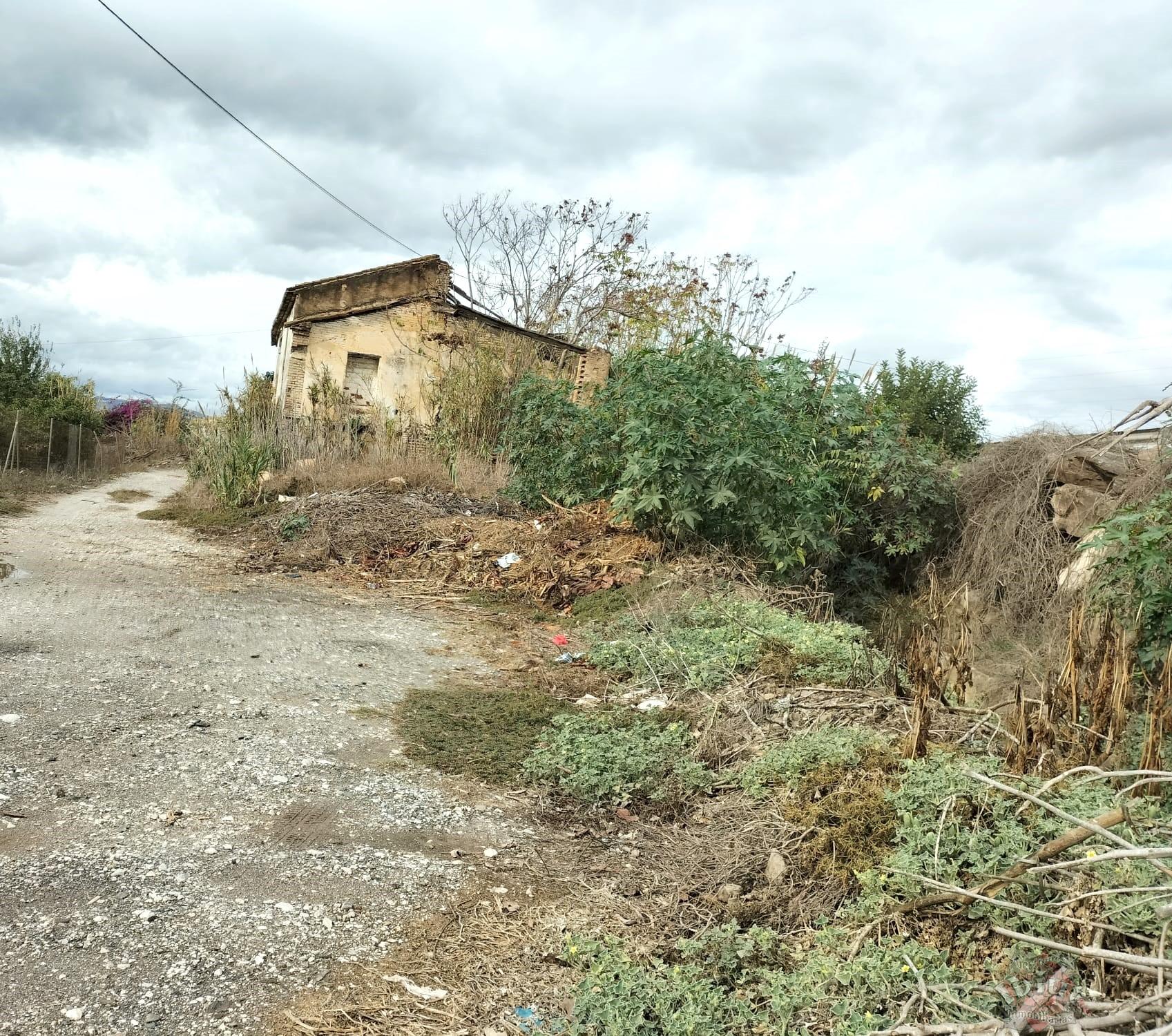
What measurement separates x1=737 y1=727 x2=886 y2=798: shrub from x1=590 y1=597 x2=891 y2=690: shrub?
3.89 ft

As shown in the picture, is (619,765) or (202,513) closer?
(619,765)

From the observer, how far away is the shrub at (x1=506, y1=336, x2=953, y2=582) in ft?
26.7

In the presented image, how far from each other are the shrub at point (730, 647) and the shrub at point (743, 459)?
4.14ft

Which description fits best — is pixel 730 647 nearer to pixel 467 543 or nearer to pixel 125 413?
pixel 467 543

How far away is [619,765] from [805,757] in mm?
875

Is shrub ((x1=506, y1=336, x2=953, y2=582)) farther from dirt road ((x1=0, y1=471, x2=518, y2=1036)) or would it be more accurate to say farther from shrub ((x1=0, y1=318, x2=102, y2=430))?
shrub ((x1=0, y1=318, x2=102, y2=430))

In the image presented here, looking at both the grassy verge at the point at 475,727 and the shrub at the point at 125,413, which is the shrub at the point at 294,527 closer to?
the grassy verge at the point at 475,727

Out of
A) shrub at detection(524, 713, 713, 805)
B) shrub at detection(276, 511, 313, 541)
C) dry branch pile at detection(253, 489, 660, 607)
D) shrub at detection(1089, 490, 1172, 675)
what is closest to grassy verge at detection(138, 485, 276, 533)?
dry branch pile at detection(253, 489, 660, 607)

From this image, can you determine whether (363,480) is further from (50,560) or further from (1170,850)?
(1170,850)

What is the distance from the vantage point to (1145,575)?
5.09 meters

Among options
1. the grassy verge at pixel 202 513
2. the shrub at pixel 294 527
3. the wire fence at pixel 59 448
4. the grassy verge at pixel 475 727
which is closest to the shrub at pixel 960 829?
the grassy verge at pixel 475 727

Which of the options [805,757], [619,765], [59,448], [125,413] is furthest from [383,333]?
[805,757]

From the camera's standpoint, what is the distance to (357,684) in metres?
5.90

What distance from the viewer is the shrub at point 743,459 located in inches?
321
